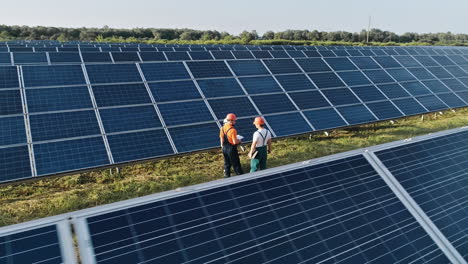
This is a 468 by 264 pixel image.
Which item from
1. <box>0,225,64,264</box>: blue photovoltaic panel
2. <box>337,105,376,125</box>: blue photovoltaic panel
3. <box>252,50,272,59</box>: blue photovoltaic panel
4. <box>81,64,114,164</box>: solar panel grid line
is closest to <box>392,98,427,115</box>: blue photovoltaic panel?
<box>337,105,376,125</box>: blue photovoltaic panel

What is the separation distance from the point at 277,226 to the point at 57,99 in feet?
28.1

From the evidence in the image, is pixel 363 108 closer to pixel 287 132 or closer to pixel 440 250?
pixel 287 132

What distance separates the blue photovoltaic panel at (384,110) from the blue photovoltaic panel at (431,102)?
2.23 metres

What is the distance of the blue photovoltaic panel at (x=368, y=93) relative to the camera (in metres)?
14.3

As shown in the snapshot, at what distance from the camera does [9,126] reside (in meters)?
8.46

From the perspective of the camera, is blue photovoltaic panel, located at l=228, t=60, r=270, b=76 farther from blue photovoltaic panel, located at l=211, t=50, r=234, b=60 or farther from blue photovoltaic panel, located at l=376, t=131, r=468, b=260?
blue photovoltaic panel, located at l=376, t=131, r=468, b=260

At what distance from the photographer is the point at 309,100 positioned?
1291 centimetres

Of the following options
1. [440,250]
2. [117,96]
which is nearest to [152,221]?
[440,250]

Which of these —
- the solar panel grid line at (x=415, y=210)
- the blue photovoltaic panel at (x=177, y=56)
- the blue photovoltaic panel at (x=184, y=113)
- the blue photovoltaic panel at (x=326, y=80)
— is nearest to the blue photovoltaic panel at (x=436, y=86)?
the blue photovoltaic panel at (x=326, y=80)

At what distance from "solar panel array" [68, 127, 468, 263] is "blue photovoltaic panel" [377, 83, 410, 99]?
11187mm

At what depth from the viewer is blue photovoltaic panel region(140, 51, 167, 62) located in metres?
13.2

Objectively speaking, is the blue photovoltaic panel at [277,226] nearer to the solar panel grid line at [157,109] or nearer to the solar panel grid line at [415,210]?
the solar panel grid line at [415,210]

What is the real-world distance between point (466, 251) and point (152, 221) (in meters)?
3.62

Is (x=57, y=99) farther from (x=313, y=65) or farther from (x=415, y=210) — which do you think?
(x=313, y=65)
